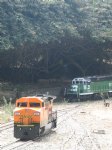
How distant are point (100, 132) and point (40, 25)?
24.8 m

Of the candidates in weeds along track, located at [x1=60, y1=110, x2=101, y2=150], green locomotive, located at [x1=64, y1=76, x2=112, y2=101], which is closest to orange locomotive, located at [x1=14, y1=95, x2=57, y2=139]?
weeds along track, located at [x1=60, y1=110, x2=101, y2=150]

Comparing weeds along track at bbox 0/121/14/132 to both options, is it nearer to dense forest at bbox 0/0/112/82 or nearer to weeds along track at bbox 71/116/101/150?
weeds along track at bbox 71/116/101/150

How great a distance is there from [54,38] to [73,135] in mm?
25482

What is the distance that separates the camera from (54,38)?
50625 mm

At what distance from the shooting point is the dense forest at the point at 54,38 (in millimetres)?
47438

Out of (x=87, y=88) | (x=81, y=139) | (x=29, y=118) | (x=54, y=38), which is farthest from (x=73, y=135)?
(x=87, y=88)

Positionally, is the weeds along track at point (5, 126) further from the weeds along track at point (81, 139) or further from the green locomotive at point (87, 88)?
the green locomotive at point (87, 88)

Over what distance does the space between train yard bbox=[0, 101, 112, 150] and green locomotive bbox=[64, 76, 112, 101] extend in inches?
490

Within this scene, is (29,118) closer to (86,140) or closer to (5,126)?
(86,140)

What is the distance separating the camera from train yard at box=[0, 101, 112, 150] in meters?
21.7

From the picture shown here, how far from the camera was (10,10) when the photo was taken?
48.0 meters

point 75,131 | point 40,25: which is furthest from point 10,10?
point 75,131

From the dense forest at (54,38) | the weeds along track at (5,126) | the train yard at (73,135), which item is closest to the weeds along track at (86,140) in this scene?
the train yard at (73,135)

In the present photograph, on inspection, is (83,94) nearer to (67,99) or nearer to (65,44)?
(67,99)
